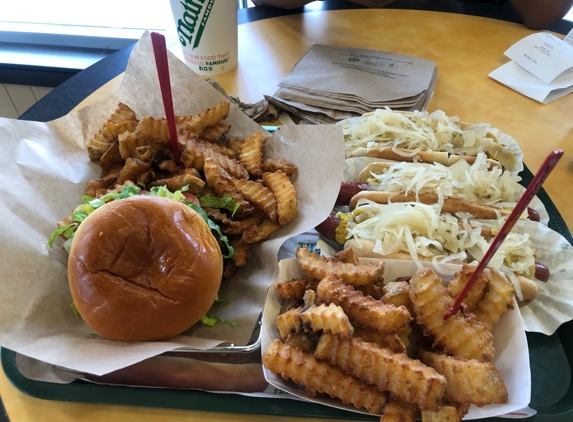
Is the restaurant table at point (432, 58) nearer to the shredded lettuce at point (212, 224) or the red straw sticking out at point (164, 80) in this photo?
the shredded lettuce at point (212, 224)

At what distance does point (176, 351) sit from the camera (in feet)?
4.16

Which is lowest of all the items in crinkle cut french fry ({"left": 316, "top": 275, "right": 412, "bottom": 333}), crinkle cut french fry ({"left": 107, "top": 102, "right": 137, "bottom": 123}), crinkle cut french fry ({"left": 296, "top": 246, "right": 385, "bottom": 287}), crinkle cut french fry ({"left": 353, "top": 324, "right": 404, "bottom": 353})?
crinkle cut french fry ({"left": 353, "top": 324, "right": 404, "bottom": 353})

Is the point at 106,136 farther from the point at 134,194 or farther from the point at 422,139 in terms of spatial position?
the point at 422,139

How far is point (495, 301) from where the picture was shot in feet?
3.93

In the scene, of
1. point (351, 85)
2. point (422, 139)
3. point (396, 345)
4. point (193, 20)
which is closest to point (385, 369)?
point (396, 345)

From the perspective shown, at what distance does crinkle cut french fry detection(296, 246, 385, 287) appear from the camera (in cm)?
123

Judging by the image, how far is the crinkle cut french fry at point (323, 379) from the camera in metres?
1.05

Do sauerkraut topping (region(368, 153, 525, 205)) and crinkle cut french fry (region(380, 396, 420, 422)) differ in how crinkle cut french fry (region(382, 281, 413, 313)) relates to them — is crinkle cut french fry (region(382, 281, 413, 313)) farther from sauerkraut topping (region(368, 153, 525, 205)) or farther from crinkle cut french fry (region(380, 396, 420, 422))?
sauerkraut topping (region(368, 153, 525, 205))

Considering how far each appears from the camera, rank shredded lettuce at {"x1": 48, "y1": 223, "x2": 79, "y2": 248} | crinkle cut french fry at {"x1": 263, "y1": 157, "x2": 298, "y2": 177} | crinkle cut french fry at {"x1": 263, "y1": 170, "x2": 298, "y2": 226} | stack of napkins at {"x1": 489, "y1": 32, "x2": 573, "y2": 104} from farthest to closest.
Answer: stack of napkins at {"x1": 489, "y1": 32, "x2": 573, "y2": 104}, crinkle cut french fry at {"x1": 263, "y1": 157, "x2": 298, "y2": 177}, crinkle cut french fry at {"x1": 263, "y1": 170, "x2": 298, "y2": 226}, shredded lettuce at {"x1": 48, "y1": 223, "x2": 79, "y2": 248}

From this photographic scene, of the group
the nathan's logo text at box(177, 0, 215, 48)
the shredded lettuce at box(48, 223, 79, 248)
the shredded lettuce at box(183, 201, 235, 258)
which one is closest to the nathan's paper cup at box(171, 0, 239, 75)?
the nathan's logo text at box(177, 0, 215, 48)

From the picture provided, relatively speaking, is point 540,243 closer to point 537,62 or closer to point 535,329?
point 535,329

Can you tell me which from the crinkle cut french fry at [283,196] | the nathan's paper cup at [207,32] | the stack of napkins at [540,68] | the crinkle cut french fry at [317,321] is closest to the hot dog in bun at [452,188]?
the crinkle cut french fry at [283,196]

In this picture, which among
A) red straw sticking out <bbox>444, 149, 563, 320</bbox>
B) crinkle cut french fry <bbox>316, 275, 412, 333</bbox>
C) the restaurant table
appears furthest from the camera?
the restaurant table

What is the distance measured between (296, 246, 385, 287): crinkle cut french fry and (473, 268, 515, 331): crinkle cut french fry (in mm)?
309
